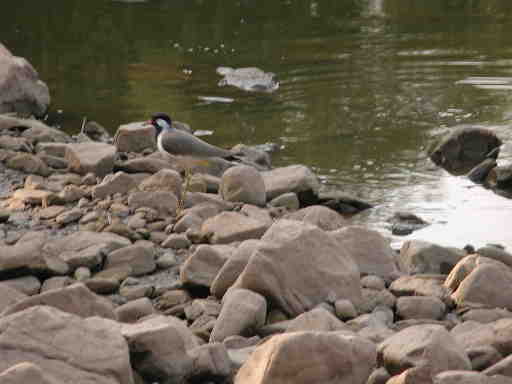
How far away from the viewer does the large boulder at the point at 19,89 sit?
1195 cm

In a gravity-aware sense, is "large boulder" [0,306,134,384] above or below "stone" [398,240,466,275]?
above

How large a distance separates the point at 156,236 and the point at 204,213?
1.88 ft

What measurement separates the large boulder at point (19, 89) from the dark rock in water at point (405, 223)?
546 cm

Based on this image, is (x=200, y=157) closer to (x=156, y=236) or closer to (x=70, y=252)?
(x=156, y=236)

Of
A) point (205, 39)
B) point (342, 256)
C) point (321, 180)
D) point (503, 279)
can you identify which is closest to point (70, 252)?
point (342, 256)

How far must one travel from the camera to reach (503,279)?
5.66m

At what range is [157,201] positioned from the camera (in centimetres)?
730

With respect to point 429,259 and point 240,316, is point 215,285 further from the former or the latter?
point 429,259

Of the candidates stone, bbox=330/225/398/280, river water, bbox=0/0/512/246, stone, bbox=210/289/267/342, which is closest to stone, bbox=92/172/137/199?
river water, bbox=0/0/512/246

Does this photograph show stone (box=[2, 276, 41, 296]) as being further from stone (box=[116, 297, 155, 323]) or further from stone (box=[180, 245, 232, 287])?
stone (box=[180, 245, 232, 287])

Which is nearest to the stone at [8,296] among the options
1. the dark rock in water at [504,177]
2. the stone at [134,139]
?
the stone at [134,139]

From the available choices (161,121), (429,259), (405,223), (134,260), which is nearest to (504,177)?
(405,223)

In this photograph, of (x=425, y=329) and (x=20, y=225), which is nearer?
(x=425, y=329)

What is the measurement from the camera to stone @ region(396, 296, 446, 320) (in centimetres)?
551
